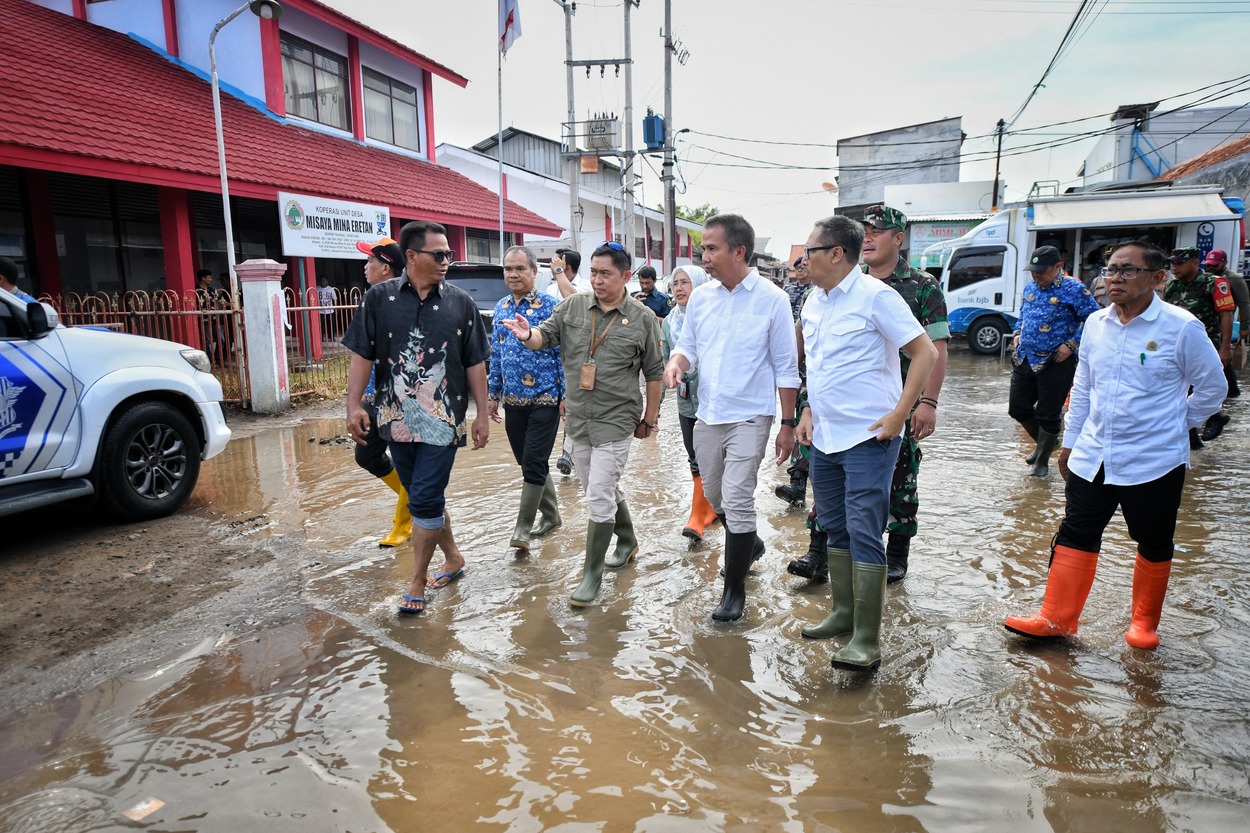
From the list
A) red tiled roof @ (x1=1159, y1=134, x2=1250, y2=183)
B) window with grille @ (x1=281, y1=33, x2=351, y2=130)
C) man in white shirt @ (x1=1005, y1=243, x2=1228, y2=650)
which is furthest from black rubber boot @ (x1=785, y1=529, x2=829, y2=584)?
red tiled roof @ (x1=1159, y1=134, x2=1250, y2=183)

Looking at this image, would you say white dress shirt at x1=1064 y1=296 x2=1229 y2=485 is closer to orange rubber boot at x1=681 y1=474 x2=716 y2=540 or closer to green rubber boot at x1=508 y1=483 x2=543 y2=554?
orange rubber boot at x1=681 y1=474 x2=716 y2=540

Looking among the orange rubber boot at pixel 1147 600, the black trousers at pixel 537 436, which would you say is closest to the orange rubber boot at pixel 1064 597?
the orange rubber boot at pixel 1147 600

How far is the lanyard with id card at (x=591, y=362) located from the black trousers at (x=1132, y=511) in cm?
233

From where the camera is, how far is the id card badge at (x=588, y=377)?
4.24 meters

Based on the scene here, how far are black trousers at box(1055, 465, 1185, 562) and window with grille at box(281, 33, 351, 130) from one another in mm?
16265

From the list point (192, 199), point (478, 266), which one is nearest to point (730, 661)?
point (478, 266)

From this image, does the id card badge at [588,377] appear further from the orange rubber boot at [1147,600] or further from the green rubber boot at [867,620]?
the orange rubber boot at [1147,600]

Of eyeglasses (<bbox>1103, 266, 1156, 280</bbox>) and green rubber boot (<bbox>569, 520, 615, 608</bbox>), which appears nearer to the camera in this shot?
eyeglasses (<bbox>1103, 266, 1156, 280</bbox>)

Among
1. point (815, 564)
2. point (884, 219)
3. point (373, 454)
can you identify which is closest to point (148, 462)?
point (373, 454)

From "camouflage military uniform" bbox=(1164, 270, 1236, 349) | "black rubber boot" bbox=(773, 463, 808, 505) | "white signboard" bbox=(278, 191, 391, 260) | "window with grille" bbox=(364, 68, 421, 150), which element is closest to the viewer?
"black rubber boot" bbox=(773, 463, 808, 505)

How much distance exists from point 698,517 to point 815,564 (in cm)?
103

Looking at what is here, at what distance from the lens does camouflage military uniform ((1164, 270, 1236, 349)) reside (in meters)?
6.99

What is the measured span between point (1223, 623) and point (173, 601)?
5.29 metres

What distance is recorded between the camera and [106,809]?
2.50 m
